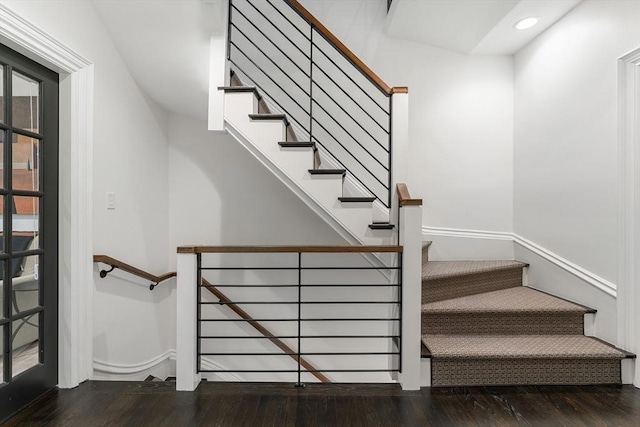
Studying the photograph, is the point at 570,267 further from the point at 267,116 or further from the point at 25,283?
the point at 25,283

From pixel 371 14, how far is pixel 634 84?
7.36 feet

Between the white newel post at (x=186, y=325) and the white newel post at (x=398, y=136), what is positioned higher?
the white newel post at (x=398, y=136)

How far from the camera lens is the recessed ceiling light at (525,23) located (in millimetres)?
2869

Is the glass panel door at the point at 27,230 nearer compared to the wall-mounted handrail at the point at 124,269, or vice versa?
the glass panel door at the point at 27,230

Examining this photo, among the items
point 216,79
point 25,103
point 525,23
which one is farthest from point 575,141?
point 25,103

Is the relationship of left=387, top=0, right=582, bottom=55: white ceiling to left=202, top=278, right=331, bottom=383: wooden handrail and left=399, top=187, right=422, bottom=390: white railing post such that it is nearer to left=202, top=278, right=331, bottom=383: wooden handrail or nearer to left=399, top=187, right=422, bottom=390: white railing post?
left=399, top=187, right=422, bottom=390: white railing post

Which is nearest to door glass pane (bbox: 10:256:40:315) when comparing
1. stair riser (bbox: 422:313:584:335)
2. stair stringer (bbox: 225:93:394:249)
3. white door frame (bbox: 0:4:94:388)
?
white door frame (bbox: 0:4:94:388)

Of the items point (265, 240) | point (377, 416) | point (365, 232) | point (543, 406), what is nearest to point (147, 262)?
point (265, 240)

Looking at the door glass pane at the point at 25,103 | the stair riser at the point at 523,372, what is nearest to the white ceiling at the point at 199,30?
the door glass pane at the point at 25,103

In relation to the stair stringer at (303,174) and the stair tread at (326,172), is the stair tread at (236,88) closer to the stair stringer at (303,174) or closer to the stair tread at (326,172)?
the stair stringer at (303,174)

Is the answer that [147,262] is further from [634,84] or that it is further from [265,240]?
[634,84]

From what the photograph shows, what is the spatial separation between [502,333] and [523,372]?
0.33 m

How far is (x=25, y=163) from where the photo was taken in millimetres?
1983

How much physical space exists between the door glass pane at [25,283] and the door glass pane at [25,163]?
0.39 m
